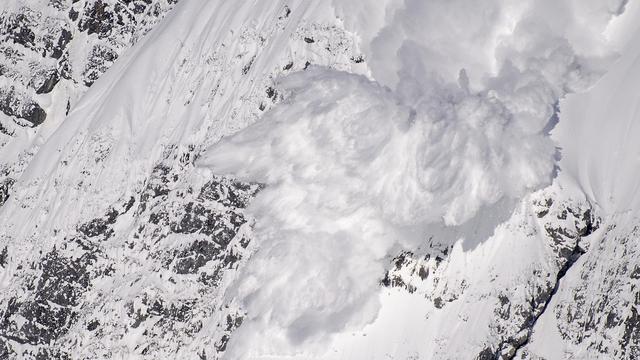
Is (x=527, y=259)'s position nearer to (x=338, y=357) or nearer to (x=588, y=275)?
(x=588, y=275)

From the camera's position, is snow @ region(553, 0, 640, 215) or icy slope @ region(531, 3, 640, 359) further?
snow @ region(553, 0, 640, 215)

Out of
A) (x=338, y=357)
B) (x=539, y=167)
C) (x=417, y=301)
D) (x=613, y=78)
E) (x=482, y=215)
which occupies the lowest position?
(x=338, y=357)

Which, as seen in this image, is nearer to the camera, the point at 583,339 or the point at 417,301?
the point at 583,339

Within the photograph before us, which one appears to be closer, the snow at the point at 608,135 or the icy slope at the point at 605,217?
the icy slope at the point at 605,217

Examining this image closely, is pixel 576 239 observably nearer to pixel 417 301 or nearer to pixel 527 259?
pixel 527 259

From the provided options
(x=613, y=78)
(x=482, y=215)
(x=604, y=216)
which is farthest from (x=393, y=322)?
(x=613, y=78)

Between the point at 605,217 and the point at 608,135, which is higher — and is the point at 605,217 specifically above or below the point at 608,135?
below

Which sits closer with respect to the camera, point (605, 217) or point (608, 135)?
point (605, 217)

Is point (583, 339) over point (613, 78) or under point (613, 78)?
under

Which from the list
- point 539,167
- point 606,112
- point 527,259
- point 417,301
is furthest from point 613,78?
point 417,301
